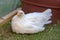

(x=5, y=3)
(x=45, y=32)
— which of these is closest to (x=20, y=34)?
(x=45, y=32)

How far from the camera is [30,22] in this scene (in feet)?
5.13

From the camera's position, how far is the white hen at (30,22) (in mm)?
1541

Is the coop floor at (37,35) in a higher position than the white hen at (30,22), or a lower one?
lower

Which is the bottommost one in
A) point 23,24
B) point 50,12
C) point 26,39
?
point 26,39

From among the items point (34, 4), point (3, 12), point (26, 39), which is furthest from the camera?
point (3, 12)

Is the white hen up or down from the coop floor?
up

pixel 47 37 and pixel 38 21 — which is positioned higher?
pixel 38 21

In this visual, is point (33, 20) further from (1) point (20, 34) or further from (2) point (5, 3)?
(2) point (5, 3)

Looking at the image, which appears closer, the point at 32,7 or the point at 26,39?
the point at 26,39

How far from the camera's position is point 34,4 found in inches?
69.1

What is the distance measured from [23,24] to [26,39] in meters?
0.13

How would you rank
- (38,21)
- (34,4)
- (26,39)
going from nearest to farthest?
(26,39) < (38,21) < (34,4)

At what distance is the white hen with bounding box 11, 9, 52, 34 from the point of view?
1541 mm

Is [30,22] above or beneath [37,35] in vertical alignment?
above
